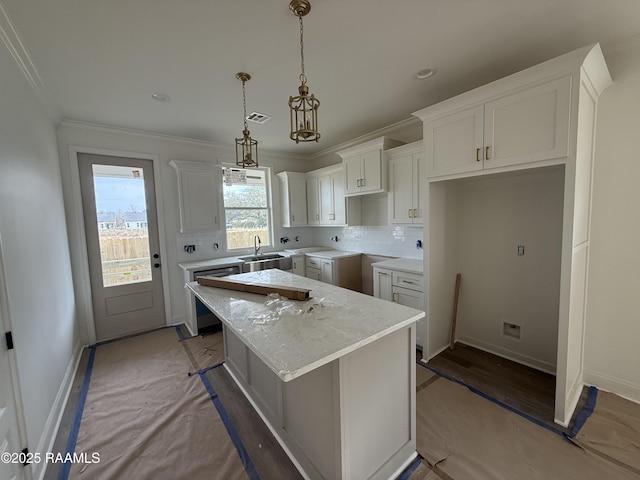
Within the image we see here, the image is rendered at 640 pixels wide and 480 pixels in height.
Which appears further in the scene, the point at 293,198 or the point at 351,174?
the point at 293,198

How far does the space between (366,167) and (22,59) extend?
3.16 meters

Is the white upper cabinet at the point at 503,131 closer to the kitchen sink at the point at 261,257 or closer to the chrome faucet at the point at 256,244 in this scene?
the kitchen sink at the point at 261,257

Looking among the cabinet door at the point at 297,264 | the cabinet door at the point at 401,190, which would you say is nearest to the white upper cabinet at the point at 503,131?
the cabinet door at the point at 401,190

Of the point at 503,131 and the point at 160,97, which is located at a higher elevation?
the point at 160,97

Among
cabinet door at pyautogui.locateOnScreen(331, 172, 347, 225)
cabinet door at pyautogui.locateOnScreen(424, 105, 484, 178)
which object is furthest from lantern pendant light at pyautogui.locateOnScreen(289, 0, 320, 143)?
cabinet door at pyautogui.locateOnScreen(331, 172, 347, 225)

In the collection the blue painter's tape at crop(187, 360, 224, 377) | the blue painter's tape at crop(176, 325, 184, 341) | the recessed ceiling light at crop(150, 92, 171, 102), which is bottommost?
the blue painter's tape at crop(187, 360, 224, 377)

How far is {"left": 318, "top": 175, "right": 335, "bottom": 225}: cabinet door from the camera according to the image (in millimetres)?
4211

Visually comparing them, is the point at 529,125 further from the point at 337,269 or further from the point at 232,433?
the point at 232,433

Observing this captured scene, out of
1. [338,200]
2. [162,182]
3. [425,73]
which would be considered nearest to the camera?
[425,73]

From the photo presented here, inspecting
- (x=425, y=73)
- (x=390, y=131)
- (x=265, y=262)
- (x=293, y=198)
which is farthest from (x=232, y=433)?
(x=390, y=131)

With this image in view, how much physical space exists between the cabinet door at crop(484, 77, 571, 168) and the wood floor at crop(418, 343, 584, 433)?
184 cm

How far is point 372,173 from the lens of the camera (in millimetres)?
3381

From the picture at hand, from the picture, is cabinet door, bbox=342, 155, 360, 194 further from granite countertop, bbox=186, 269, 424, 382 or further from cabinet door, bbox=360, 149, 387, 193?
granite countertop, bbox=186, 269, 424, 382

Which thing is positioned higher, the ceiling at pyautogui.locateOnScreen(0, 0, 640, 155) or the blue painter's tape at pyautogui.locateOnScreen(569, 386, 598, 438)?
the ceiling at pyautogui.locateOnScreen(0, 0, 640, 155)
